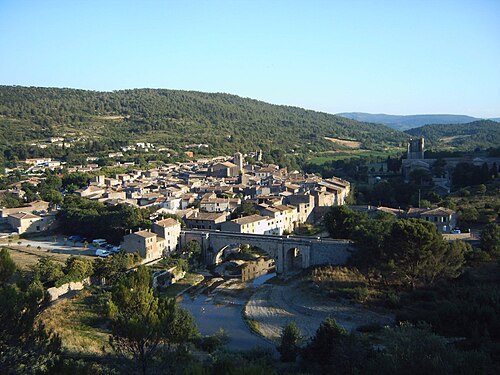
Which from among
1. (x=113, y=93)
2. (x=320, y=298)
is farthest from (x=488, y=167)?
(x=113, y=93)

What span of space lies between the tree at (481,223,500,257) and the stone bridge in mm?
6013

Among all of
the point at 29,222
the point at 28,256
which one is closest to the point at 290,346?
the point at 28,256

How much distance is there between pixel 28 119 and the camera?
249 feet

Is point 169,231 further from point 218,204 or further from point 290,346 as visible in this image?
point 290,346

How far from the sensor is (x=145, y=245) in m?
24.9

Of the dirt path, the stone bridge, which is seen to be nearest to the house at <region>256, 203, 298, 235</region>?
the stone bridge

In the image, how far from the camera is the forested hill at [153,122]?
74.1 metres

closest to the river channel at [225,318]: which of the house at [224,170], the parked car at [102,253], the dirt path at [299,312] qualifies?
the dirt path at [299,312]

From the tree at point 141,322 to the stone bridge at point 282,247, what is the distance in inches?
466

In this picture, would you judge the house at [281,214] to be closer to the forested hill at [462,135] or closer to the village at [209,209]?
the village at [209,209]

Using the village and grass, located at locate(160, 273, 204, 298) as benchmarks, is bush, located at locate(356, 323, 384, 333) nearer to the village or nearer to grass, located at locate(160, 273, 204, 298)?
the village

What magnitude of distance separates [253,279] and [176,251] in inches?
189

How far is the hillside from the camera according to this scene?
73.6 metres

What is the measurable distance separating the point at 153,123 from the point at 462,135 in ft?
238
